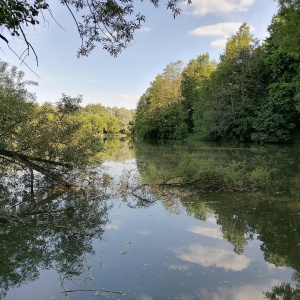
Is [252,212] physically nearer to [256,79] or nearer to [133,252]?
[133,252]

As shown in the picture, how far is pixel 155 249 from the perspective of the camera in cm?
635

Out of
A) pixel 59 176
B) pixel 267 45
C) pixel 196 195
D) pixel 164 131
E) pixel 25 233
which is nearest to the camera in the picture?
pixel 25 233

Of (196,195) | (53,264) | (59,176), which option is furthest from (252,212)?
(59,176)

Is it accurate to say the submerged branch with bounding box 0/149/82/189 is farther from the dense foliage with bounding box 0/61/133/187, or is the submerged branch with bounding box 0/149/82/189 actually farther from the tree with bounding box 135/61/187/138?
the tree with bounding box 135/61/187/138

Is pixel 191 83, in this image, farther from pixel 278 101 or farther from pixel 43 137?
pixel 43 137

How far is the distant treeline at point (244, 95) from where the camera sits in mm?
32281

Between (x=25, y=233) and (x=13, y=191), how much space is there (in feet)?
15.8

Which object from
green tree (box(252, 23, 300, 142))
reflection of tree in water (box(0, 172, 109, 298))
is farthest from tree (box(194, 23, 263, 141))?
reflection of tree in water (box(0, 172, 109, 298))

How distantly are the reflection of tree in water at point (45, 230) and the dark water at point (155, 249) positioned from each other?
21mm

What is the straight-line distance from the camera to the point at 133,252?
6.19 m

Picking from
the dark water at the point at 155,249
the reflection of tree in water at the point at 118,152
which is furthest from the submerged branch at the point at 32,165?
the reflection of tree in water at the point at 118,152

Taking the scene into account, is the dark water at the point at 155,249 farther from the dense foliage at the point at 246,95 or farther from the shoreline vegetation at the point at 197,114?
the dense foliage at the point at 246,95

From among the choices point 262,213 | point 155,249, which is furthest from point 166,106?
point 155,249

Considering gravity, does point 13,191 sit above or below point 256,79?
below
